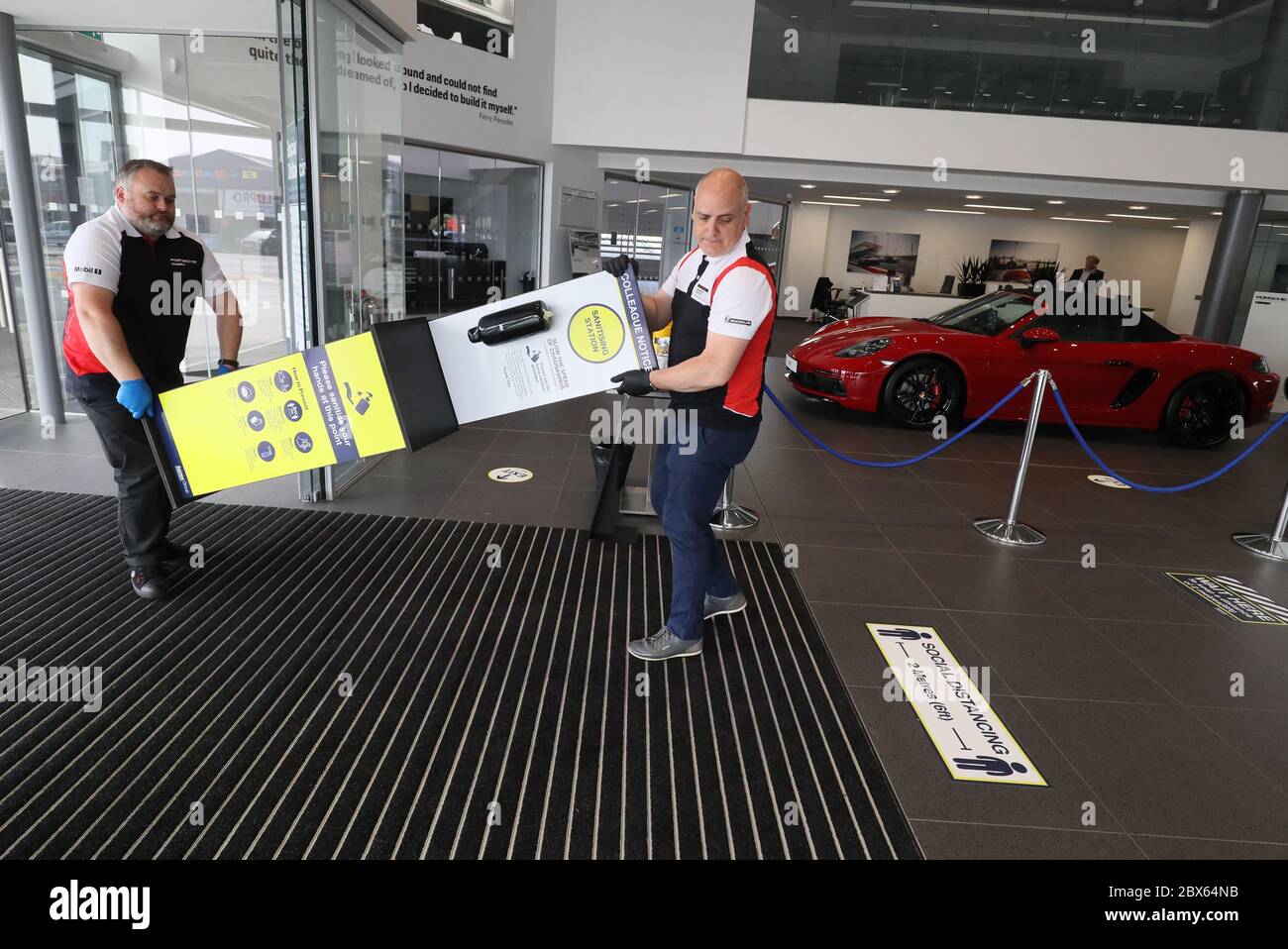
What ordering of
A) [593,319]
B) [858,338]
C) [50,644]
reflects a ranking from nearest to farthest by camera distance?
[593,319] → [50,644] → [858,338]

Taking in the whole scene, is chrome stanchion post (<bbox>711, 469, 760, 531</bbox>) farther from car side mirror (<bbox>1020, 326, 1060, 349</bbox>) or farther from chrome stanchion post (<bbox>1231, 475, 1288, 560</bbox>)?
car side mirror (<bbox>1020, 326, 1060, 349</bbox>)

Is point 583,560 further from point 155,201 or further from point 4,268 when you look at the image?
point 4,268

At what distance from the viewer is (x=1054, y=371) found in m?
7.06

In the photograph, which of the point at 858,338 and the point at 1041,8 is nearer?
the point at 858,338

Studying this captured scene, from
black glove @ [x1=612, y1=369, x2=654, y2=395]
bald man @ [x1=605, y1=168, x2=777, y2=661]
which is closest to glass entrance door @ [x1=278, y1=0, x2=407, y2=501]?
bald man @ [x1=605, y1=168, x2=777, y2=661]

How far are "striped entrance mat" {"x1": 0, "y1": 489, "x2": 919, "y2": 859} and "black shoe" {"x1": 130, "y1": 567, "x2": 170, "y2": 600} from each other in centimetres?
5

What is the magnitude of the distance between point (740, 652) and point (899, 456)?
13.1 feet

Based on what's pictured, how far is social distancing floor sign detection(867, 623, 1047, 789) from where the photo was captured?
103 inches

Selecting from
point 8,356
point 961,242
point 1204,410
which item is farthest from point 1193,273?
point 8,356

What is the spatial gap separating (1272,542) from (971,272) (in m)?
15.9

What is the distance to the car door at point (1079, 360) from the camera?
7043 millimetres

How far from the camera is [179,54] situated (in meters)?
6.30

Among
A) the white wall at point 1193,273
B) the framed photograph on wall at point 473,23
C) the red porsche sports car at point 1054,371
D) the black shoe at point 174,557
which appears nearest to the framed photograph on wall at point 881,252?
the white wall at point 1193,273
